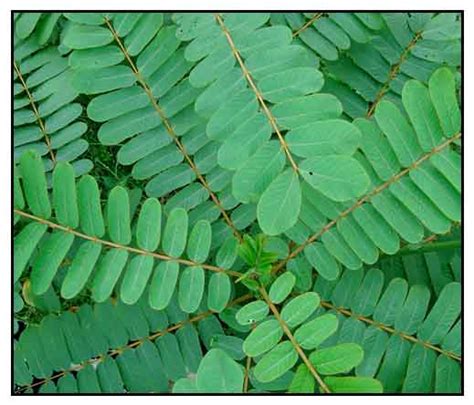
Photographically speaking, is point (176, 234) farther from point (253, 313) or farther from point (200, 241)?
point (253, 313)

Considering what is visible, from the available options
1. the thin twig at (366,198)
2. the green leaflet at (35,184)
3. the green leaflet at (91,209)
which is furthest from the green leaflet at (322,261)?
the green leaflet at (35,184)

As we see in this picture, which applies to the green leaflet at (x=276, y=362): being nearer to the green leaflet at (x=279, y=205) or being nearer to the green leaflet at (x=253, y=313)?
the green leaflet at (x=253, y=313)

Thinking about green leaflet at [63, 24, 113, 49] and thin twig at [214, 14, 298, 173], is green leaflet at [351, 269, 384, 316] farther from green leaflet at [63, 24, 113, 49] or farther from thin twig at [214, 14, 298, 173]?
green leaflet at [63, 24, 113, 49]

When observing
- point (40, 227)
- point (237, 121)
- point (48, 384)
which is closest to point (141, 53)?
point (237, 121)

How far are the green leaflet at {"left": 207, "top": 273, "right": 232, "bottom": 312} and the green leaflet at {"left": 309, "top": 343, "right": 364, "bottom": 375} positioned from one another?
29 centimetres

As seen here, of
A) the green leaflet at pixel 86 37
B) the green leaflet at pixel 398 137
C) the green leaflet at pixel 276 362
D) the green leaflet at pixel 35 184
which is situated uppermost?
the green leaflet at pixel 86 37

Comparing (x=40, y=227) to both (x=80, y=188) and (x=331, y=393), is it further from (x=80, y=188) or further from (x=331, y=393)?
(x=331, y=393)

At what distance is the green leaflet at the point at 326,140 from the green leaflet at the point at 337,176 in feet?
0.07

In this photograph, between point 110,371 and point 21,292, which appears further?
point 21,292

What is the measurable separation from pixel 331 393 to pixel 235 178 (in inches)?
16.8

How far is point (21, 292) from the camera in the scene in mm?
1737

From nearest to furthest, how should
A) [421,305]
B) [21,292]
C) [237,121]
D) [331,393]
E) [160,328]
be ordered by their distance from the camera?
1. [331,393]
2. [237,121]
3. [421,305]
4. [160,328]
5. [21,292]

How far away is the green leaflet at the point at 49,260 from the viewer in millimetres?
1376

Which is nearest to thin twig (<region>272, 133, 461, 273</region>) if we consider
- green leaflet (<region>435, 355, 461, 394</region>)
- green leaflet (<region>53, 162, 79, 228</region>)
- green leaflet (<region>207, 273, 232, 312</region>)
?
green leaflet (<region>207, 273, 232, 312</region>)
